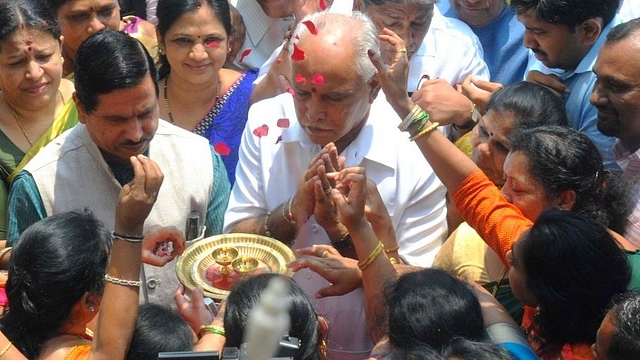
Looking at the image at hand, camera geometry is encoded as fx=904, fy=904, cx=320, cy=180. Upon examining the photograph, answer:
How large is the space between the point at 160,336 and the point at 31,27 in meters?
1.93

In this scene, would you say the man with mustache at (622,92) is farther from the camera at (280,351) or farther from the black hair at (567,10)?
the camera at (280,351)

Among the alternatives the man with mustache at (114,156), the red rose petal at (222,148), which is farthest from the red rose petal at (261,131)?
the red rose petal at (222,148)

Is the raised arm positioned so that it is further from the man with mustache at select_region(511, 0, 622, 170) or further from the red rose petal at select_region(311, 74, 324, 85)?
the man with mustache at select_region(511, 0, 622, 170)

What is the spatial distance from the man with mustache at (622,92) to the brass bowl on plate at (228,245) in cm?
158

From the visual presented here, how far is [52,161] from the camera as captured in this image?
3.73 metres

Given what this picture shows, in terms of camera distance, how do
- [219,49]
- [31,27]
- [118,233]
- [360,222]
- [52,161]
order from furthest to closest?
[219,49]
[31,27]
[52,161]
[360,222]
[118,233]

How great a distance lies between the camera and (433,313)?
2855 mm

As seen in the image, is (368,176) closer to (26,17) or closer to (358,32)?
(358,32)

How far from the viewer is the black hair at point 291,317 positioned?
9.12ft

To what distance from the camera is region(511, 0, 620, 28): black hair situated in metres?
4.46

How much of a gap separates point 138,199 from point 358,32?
150cm

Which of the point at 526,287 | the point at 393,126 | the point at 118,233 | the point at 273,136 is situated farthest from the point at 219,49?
the point at 526,287

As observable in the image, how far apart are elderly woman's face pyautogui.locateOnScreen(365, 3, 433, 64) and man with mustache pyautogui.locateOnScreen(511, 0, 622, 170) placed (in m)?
0.48

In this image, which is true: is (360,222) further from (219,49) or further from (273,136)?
(219,49)
